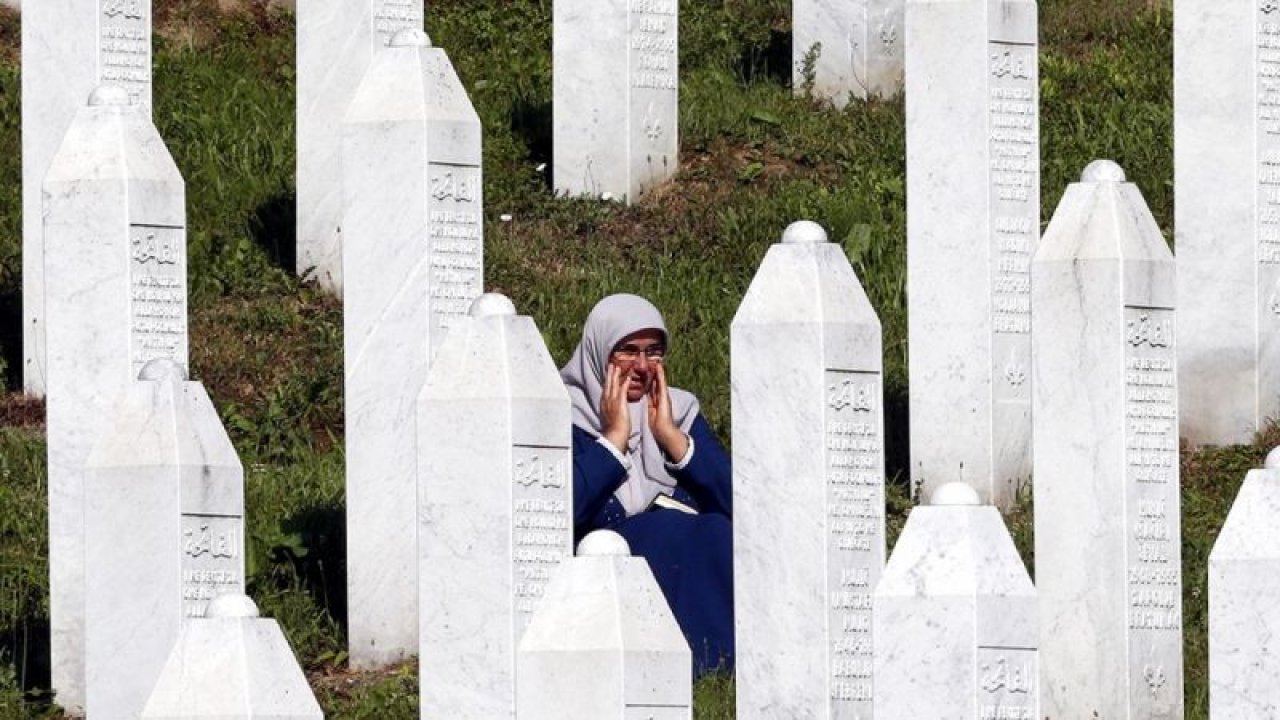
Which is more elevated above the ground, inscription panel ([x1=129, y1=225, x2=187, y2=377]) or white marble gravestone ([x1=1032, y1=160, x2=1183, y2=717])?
inscription panel ([x1=129, y1=225, x2=187, y2=377])

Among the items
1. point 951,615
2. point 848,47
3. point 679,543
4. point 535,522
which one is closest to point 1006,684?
point 951,615

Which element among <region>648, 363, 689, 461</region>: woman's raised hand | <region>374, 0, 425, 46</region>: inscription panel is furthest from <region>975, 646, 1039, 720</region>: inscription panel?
<region>374, 0, 425, 46</region>: inscription panel

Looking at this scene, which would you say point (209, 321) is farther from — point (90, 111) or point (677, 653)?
point (677, 653)

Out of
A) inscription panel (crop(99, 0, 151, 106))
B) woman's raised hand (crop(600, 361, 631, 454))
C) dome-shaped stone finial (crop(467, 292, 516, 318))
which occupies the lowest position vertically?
woman's raised hand (crop(600, 361, 631, 454))

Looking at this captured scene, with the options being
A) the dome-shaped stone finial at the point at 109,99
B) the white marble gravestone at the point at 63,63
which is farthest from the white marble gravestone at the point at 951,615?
the white marble gravestone at the point at 63,63

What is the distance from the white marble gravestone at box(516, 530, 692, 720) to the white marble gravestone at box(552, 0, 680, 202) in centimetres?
709

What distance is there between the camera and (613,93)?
16.5m

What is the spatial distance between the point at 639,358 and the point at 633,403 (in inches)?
7.5

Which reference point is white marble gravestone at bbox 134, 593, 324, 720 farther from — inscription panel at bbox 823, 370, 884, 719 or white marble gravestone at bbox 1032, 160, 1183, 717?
white marble gravestone at bbox 1032, 160, 1183, 717

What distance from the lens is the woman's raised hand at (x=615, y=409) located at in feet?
42.1

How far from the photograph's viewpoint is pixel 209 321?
15.4m

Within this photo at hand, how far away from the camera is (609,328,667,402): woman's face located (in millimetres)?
13000

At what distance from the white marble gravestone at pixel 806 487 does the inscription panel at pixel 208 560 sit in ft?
4.57

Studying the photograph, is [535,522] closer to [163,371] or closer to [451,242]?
[163,371]
